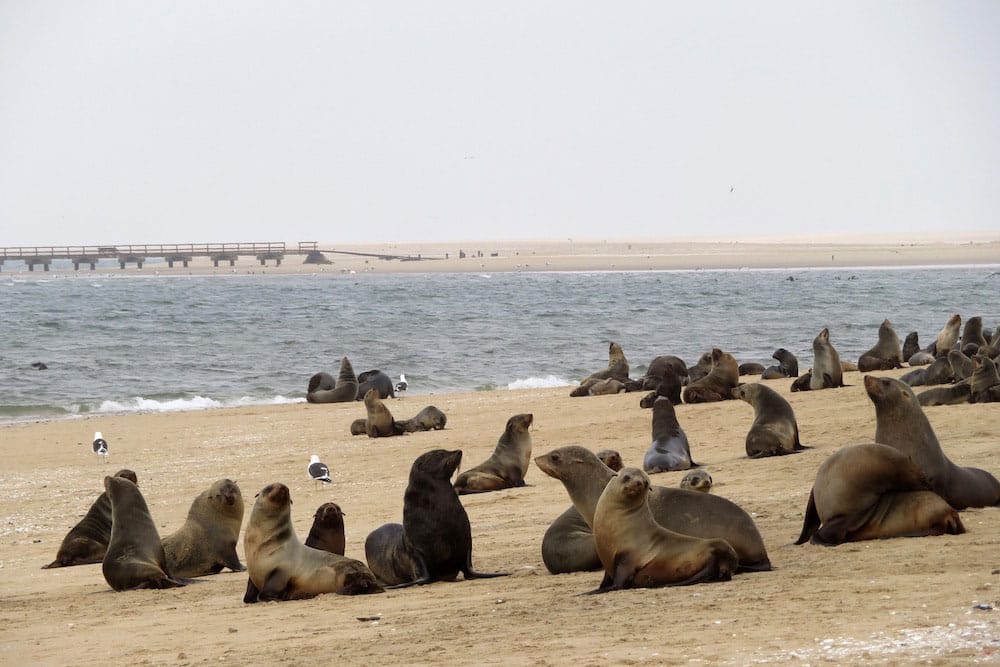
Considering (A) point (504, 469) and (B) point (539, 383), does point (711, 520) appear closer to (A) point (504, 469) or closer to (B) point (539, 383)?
(A) point (504, 469)

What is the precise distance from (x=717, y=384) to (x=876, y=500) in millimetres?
8620

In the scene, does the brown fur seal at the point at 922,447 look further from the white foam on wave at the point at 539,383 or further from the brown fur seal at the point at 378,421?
the white foam on wave at the point at 539,383

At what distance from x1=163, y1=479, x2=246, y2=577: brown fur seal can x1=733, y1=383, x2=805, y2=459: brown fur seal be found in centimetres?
411

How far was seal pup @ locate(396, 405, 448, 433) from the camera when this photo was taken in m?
15.1

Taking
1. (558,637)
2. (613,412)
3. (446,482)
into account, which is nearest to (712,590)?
(558,637)

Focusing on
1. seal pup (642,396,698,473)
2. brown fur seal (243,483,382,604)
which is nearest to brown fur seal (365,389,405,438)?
seal pup (642,396,698,473)

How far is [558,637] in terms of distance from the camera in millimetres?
4984

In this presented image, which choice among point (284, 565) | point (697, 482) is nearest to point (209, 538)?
point (284, 565)

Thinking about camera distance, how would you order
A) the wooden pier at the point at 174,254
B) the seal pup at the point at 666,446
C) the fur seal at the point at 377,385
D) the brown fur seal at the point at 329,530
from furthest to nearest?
the wooden pier at the point at 174,254 → the fur seal at the point at 377,385 → the seal pup at the point at 666,446 → the brown fur seal at the point at 329,530

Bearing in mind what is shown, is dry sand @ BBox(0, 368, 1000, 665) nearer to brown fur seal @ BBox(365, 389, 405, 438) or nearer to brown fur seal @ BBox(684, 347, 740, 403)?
brown fur seal @ BBox(365, 389, 405, 438)

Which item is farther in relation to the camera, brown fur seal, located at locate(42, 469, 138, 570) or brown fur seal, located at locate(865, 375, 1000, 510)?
brown fur seal, located at locate(42, 469, 138, 570)

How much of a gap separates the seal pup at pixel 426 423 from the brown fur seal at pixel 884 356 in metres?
6.63

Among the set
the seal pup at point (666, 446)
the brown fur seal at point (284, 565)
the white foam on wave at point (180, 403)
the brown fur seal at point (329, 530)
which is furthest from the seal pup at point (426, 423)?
the brown fur seal at point (284, 565)

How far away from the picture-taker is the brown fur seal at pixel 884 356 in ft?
61.0
